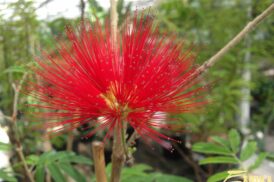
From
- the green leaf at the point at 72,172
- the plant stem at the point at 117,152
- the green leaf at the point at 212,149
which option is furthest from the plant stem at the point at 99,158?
the green leaf at the point at 212,149

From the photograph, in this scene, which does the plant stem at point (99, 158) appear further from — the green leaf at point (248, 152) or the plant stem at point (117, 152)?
the green leaf at point (248, 152)

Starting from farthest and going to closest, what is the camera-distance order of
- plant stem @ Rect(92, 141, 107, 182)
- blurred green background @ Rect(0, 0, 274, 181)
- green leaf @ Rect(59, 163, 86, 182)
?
blurred green background @ Rect(0, 0, 274, 181) → green leaf @ Rect(59, 163, 86, 182) → plant stem @ Rect(92, 141, 107, 182)

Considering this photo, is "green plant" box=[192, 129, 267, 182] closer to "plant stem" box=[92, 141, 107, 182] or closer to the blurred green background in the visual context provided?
the blurred green background

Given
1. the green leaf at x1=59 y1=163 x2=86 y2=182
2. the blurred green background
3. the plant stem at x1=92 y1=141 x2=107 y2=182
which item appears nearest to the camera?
the plant stem at x1=92 y1=141 x2=107 y2=182

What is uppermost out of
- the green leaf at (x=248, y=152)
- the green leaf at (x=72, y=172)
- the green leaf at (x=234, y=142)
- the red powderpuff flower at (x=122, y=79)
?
the red powderpuff flower at (x=122, y=79)

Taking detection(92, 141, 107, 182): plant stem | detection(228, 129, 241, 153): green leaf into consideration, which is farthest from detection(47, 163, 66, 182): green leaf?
detection(228, 129, 241, 153): green leaf

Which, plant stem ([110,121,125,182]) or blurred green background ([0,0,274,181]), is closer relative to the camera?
plant stem ([110,121,125,182])

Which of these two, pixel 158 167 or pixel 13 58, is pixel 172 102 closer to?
pixel 13 58
